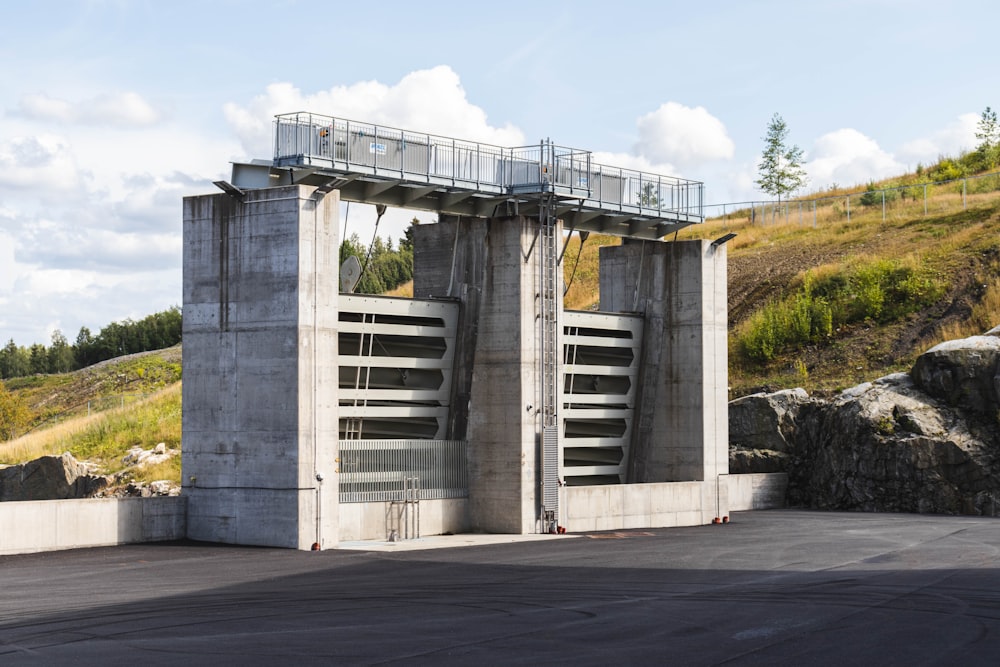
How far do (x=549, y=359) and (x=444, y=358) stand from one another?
312 centimetres

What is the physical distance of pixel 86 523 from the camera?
29.3 meters

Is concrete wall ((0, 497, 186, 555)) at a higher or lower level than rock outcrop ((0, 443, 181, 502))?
higher

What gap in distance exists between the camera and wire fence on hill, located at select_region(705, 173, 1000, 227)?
74.6 metres

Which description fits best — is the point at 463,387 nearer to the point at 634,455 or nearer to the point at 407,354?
the point at 407,354

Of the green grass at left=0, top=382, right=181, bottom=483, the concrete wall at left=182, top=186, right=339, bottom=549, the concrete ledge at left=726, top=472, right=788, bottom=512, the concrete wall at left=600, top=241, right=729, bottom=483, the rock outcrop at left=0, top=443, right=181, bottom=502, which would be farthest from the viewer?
the green grass at left=0, top=382, right=181, bottom=483

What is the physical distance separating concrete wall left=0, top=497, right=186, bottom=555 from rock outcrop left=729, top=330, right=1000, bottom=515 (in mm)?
25022

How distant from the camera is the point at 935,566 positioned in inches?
1017

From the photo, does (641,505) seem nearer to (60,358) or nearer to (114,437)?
(114,437)

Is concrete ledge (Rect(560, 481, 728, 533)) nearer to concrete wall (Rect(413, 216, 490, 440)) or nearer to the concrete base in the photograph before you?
the concrete base

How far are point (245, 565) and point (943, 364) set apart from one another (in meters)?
29.5

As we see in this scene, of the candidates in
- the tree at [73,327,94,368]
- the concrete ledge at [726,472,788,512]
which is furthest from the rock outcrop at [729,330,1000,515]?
the tree at [73,327,94,368]

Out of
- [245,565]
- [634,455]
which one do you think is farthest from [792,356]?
[245,565]

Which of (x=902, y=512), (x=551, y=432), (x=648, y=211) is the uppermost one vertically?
(x=648, y=211)

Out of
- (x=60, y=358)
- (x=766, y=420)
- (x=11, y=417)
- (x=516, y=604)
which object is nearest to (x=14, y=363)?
(x=60, y=358)
